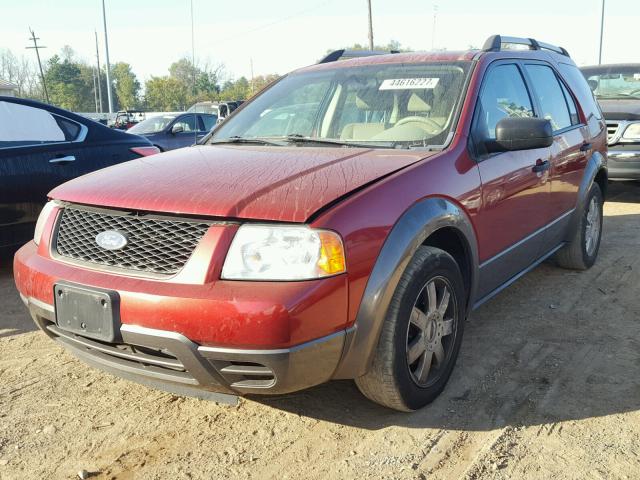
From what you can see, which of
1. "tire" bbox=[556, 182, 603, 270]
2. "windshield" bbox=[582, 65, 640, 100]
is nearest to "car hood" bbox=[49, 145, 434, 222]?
"tire" bbox=[556, 182, 603, 270]

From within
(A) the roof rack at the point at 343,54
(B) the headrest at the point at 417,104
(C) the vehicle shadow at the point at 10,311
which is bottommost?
(C) the vehicle shadow at the point at 10,311

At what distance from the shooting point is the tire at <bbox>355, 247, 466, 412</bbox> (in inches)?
99.5

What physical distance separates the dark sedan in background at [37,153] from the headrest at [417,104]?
3149 mm

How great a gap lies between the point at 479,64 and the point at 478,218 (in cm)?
95

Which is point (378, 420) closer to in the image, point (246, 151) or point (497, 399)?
point (497, 399)

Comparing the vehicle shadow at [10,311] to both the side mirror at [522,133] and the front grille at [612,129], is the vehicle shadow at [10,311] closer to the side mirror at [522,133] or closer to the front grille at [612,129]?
the side mirror at [522,133]

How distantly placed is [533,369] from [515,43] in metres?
2.27

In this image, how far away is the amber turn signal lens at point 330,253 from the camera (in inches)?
88.1

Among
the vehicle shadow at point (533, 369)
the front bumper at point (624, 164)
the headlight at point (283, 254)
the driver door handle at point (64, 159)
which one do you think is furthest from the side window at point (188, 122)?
the headlight at point (283, 254)

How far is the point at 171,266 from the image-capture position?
231cm

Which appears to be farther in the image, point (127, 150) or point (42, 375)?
point (127, 150)

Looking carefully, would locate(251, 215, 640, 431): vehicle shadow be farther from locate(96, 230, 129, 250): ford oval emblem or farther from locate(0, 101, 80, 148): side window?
locate(0, 101, 80, 148): side window

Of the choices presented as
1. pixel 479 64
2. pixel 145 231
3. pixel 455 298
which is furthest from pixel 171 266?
pixel 479 64

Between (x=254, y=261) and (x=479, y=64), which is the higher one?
(x=479, y=64)
